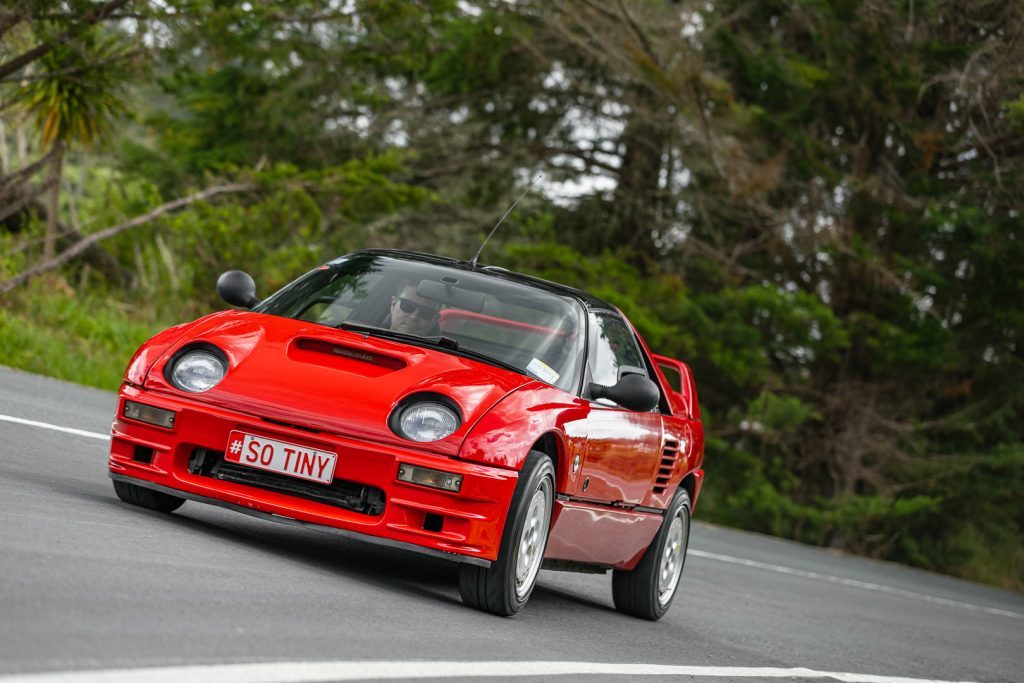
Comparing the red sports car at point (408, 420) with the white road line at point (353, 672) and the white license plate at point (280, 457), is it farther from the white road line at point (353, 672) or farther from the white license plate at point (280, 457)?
the white road line at point (353, 672)

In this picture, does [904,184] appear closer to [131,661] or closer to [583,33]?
[583,33]

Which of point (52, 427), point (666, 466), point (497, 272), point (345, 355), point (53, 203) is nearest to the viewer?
point (345, 355)

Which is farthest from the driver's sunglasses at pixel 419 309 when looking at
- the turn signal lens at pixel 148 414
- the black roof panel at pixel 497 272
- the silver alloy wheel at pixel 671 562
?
the silver alloy wheel at pixel 671 562

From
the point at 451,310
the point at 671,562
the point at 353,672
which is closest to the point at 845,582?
the point at 671,562

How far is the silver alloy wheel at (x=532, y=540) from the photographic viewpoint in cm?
636

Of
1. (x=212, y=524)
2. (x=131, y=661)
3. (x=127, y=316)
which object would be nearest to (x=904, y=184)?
(x=127, y=316)

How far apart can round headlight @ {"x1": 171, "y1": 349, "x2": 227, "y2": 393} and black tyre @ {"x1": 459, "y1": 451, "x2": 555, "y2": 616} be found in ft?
4.39

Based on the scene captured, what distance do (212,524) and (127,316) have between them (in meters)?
11.1

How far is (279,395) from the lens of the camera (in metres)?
6.11

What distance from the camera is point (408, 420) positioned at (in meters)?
6.09

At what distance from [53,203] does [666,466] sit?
11.9 metres

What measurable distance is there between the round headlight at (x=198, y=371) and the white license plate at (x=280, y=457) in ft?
1.03

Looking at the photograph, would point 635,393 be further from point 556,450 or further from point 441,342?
point 441,342

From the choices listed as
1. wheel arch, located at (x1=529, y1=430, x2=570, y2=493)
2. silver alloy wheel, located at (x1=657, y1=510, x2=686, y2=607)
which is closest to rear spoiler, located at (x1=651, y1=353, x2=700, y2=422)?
silver alloy wheel, located at (x1=657, y1=510, x2=686, y2=607)
